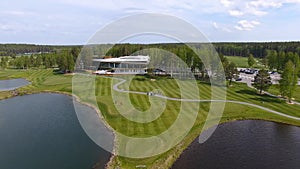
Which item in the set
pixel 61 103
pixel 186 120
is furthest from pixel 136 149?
pixel 61 103

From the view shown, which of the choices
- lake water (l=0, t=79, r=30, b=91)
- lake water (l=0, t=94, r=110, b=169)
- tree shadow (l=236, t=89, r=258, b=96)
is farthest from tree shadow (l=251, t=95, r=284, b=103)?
lake water (l=0, t=79, r=30, b=91)

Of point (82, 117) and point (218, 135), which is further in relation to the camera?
point (82, 117)

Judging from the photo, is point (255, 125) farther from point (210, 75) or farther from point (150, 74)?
point (150, 74)

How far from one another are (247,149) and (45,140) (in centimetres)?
2846

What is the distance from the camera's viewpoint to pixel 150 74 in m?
84.3

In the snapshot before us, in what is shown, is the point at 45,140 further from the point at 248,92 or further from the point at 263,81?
the point at 263,81

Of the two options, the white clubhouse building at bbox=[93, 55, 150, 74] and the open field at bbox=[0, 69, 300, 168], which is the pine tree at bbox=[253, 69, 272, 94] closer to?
the open field at bbox=[0, 69, 300, 168]

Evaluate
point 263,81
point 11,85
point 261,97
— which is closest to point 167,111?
point 261,97

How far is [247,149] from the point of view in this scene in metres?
32.5

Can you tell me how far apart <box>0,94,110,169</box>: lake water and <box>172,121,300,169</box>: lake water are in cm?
1157

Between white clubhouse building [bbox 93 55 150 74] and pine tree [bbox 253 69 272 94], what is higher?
white clubhouse building [bbox 93 55 150 74]

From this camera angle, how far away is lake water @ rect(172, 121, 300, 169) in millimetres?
28594

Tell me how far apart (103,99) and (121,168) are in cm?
2994

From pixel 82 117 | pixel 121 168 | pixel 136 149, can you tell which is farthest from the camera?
pixel 82 117
